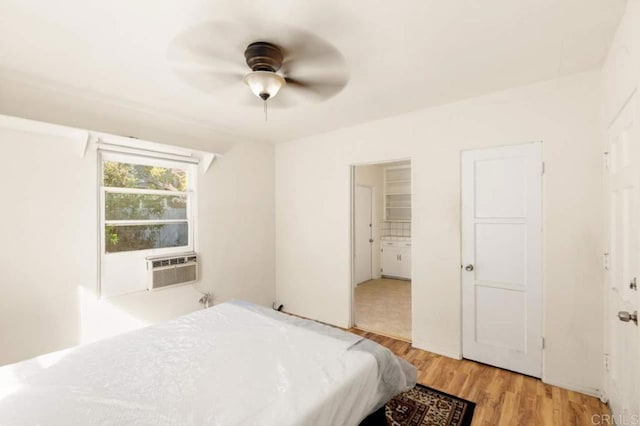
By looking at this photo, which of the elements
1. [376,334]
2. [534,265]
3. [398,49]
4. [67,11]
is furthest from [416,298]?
[67,11]

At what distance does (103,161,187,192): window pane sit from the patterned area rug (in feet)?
10.0

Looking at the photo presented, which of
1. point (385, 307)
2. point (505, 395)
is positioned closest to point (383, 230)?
point (385, 307)

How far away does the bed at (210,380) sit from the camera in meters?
1.19

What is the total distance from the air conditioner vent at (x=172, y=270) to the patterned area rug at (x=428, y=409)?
2426 mm

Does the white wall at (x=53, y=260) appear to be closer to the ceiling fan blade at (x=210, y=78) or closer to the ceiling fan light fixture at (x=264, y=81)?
the ceiling fan blade at (x=210, y=78)

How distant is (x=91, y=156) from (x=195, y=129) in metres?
1.07

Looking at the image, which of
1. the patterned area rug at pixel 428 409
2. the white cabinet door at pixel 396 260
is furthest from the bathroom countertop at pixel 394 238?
the patterned area rug at pixel 428 409

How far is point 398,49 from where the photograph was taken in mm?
1896

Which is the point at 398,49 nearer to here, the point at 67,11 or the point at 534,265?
the point at 67,11

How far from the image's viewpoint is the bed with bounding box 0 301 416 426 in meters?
1.19

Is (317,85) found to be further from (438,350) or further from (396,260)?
(396,260)

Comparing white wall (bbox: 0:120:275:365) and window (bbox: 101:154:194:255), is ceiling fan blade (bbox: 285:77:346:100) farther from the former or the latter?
window (bbox: 101:154:194:255)

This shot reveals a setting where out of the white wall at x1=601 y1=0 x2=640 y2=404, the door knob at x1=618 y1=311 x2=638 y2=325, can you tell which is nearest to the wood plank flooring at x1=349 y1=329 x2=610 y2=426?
the white wall at x1=601 y1=0 x2=640 y2=404

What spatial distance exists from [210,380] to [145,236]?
2222mm
